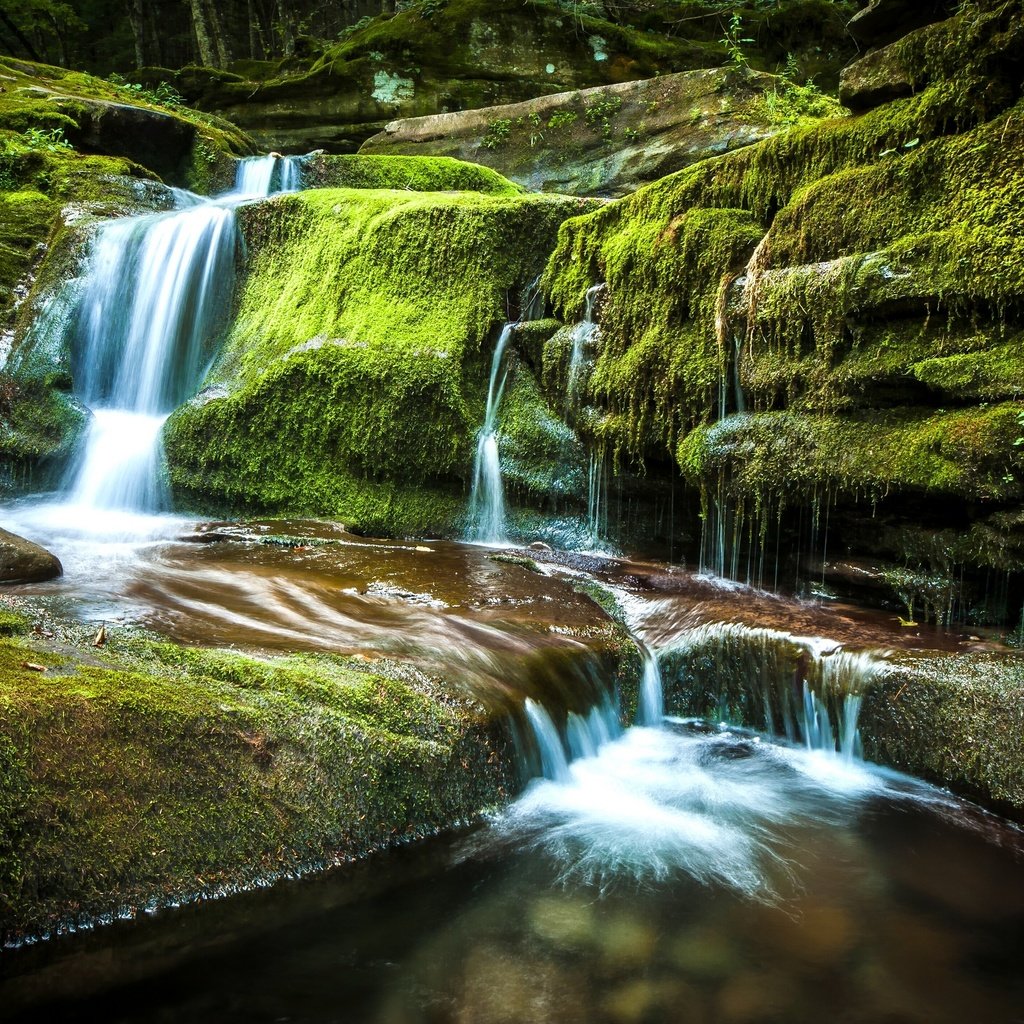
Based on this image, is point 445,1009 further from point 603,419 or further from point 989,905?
point 603,419

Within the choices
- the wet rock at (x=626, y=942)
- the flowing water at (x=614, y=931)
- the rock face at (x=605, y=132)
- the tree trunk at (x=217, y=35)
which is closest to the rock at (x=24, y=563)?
the flowing water at (x=614, y=931)

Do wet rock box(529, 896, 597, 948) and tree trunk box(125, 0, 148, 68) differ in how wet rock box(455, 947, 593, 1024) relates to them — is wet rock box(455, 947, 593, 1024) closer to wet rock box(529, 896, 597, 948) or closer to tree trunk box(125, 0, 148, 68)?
wet rock box(529, 896, 597, 948)

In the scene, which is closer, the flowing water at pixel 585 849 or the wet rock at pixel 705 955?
the flowing water at pixel 585 849

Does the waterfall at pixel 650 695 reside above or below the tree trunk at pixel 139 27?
below

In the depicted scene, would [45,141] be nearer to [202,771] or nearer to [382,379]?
[382,379]

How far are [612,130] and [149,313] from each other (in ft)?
24.5

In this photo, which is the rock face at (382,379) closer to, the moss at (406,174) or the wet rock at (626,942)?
the moss at (406,174)

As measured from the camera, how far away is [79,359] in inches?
352

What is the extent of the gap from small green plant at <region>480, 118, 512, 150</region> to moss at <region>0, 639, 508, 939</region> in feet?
38.3

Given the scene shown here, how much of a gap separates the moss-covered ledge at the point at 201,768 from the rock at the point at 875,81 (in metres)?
5.12

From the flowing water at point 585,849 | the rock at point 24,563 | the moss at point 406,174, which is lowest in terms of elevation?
the flowing water at point 585,849

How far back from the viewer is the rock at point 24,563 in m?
4.74

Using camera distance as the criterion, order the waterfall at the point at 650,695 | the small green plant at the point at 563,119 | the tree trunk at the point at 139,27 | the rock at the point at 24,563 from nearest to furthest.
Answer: the rock at the point at 24,563
the waterfall at the point at 650,695
the small green plant at the point at 563,119
the tree trunk at the point at 139,27

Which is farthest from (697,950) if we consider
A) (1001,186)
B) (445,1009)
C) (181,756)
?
(1001,186)
